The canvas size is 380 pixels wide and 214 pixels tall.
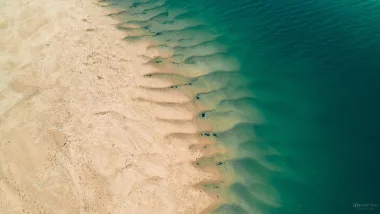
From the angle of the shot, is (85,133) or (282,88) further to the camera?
(282,88)

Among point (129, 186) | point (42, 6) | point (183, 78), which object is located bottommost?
point (129, 186)

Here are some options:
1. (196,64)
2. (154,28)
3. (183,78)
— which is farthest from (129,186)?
(154,28)

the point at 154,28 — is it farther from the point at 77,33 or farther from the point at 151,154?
the point at 151,154

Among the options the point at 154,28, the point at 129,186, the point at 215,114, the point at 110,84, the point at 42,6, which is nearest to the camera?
the point at 129,186

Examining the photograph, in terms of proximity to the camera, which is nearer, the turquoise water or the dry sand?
the dry sand
